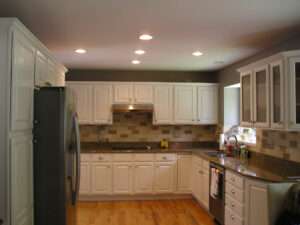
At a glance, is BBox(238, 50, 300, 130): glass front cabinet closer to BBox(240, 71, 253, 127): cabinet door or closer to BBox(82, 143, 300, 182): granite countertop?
BBox(240, 71, 253, 127): cabinet door

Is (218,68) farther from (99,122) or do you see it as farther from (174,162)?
(99,122)

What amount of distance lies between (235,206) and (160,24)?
231cm

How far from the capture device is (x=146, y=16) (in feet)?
9.27

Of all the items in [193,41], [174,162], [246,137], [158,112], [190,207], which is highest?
[193,41]

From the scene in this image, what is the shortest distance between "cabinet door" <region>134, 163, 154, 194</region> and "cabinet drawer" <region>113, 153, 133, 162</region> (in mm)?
191

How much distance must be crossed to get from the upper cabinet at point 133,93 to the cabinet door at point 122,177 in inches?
48.4

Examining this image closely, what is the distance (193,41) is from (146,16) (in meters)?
1.07

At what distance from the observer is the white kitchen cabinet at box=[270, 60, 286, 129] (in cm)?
322

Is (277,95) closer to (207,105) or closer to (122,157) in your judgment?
(207,105)

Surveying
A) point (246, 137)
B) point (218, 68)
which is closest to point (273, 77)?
point (246, 137)

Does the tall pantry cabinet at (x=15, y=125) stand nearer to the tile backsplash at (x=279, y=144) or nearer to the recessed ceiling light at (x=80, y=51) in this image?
the recessed ceiling light at (x=80, y=51)

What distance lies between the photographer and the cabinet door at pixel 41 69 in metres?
2.87

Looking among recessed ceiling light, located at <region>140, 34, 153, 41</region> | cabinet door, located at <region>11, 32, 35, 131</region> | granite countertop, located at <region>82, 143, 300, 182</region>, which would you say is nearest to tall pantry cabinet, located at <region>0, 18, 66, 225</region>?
cabinet door, located at <region>11, 32, 35, 131</region>

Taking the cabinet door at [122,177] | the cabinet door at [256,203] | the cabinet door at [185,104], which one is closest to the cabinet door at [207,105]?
the cabinet door at [185,104]
